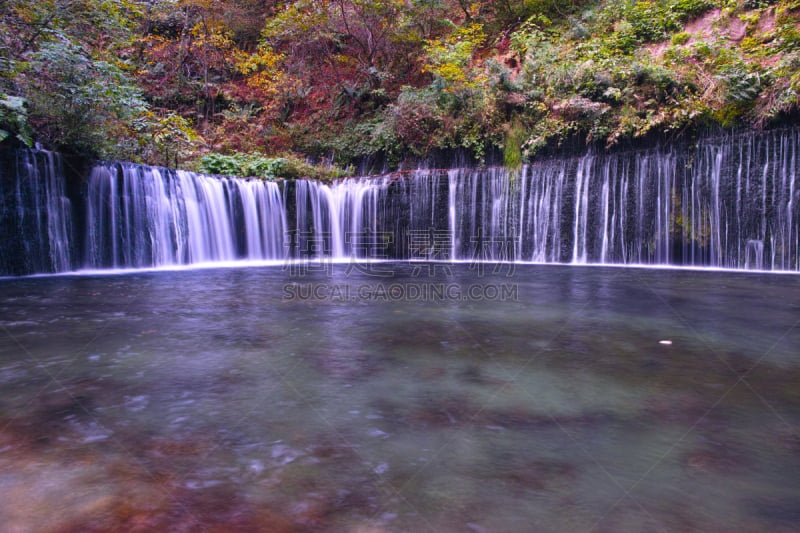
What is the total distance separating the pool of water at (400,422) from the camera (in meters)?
1.71

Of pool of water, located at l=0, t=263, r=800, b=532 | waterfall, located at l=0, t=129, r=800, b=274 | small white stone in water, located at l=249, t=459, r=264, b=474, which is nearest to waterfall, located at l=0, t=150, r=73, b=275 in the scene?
waterfall, located at l=0, t=129, r=800, b=274

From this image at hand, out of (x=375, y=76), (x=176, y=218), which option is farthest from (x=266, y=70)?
(x=176, y=218)

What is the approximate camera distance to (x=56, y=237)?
10438mm

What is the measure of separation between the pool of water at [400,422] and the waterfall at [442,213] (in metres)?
6.24

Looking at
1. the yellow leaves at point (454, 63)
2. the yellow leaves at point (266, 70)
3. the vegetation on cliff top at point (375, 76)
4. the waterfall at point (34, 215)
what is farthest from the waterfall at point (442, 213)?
the yellow leaves at point (266, 70)

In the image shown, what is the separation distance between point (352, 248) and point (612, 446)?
45.0ft

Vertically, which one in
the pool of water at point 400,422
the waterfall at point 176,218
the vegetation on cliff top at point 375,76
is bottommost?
the pool of water at point 400,422

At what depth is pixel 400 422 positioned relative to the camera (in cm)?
248

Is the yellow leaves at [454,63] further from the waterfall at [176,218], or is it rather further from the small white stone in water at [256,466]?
the small white stone in water at [256,466]

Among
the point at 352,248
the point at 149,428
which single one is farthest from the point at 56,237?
the point at 149,428

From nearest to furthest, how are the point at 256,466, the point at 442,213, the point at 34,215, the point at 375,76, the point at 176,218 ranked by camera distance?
the point at 256,466
the point at 34,215
the point at 176,218
the point at 442,213
the point at 375,76

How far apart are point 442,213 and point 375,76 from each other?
28.4 feet

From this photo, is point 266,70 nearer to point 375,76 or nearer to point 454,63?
point 375,76

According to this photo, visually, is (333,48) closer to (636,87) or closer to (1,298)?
(636,87)
